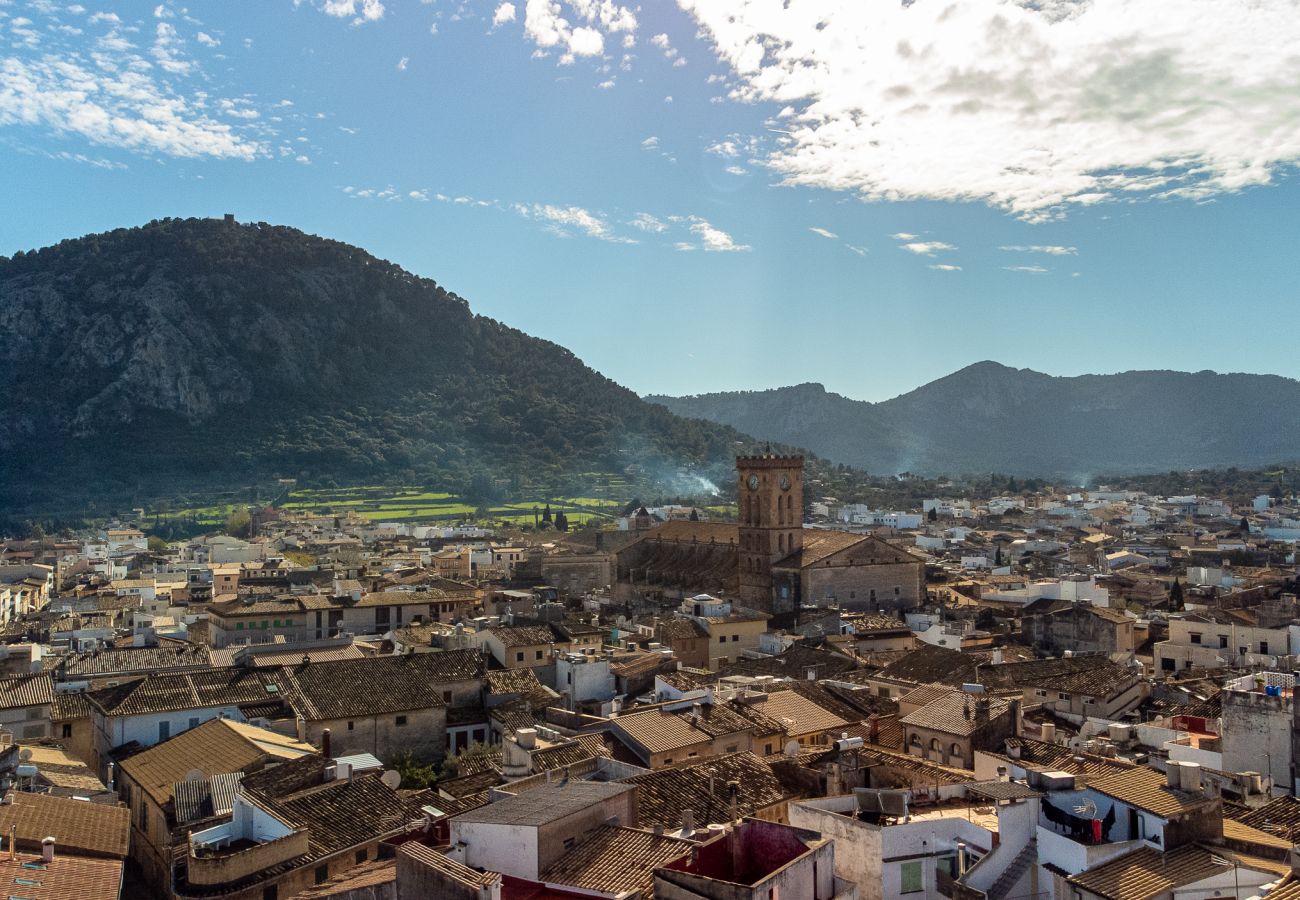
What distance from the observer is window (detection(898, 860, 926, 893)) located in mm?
12750

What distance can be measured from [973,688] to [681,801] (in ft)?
34.3

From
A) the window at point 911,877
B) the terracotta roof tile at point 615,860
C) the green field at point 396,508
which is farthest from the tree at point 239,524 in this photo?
the window at point 911,877

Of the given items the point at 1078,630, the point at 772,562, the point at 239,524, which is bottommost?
the point at 1078,630

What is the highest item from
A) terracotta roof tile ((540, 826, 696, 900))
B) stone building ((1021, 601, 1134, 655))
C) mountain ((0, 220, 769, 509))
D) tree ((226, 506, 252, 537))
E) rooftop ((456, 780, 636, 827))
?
mountain ((0, 220, 769, 509))

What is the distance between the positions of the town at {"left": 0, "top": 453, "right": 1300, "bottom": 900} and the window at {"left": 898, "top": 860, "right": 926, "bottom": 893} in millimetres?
48

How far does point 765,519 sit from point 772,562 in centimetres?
282

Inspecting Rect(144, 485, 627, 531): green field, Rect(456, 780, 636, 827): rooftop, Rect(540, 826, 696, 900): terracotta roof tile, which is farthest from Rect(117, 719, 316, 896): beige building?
Rect(144, 485, 627, 531): green field

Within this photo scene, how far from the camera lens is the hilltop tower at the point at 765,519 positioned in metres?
60.8

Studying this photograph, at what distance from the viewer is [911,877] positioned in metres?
12.8

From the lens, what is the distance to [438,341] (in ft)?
615

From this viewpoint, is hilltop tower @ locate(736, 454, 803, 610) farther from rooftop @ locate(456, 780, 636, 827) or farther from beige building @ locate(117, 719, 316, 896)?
rooftop @ locate(456, 780, 636, 827)

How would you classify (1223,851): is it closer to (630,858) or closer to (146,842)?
(630,858)

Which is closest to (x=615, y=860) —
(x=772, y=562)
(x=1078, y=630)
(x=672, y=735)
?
(x=672, y=735)

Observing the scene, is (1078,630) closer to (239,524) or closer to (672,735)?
(672,735)
